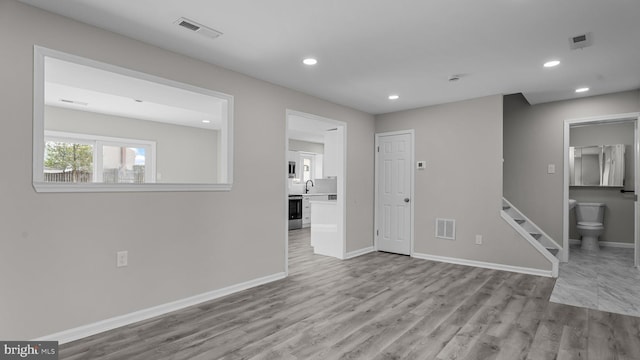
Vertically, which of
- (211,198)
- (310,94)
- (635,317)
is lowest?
(635,317)

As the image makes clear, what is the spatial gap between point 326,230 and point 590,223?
471 centimetres

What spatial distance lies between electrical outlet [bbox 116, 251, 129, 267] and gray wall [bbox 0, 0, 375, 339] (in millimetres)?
37

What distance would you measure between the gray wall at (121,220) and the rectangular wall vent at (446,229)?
8.52 ft

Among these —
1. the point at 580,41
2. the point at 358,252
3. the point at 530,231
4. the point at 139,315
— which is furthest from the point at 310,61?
the point at 530,231

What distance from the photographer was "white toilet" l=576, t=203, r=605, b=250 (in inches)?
225

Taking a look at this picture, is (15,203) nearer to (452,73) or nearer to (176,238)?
(176,238)

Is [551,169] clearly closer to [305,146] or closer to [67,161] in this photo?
[305,146]

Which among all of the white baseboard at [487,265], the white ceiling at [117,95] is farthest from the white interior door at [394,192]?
the white ceiling at [117,95]

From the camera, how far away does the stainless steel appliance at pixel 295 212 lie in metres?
8.95

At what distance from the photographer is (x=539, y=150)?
5406mm

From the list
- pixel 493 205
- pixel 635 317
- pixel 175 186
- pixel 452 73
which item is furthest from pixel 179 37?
pixel 635 317

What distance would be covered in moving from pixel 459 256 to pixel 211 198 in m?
3.82

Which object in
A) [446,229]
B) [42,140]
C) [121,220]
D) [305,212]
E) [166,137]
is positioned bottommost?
[305,212]

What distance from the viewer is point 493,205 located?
4.80 m
